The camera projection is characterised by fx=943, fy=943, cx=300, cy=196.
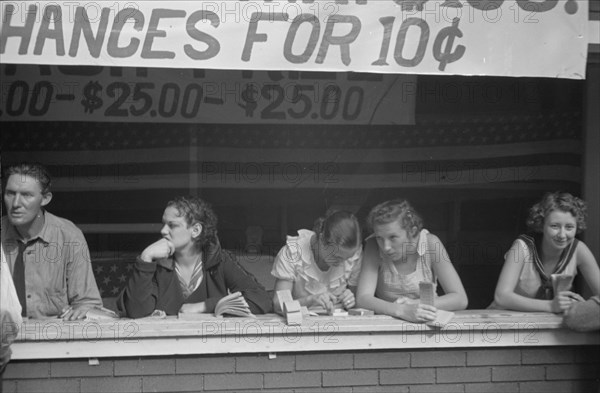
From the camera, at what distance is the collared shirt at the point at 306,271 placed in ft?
17.6

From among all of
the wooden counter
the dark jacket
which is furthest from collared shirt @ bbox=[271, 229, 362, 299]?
the wooden counter

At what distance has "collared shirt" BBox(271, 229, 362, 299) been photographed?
5.37 m

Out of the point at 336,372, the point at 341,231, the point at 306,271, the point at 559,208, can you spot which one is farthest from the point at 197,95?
the point at 559,208

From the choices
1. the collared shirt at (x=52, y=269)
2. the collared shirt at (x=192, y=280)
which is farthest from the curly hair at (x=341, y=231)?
the collared shirt at (x=52, y=269)

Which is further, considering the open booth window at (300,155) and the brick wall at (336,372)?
the open booth window at (300,155)

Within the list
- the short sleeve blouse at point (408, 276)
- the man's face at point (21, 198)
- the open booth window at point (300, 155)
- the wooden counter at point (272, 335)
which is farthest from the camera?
the open booth window at point (300, 155)

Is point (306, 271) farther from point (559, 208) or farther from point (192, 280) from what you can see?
point (559, 208)

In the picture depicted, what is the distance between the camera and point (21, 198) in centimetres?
515

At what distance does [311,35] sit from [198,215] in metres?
1.17

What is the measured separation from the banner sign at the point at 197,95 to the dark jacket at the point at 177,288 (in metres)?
1.63

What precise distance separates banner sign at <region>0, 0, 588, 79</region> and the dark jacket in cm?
110

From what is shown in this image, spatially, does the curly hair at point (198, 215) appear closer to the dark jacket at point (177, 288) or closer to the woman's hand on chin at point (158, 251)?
the dark jacket at point (177, 288)

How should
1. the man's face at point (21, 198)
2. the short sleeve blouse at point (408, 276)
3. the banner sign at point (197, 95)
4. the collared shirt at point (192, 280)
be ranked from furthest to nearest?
1. the banner sign at point (197, 95)
2. the short sleeve blouse at point (408, 276)
3. the collared shirt at point (192, 280)
4. the man's face at point (21, 198)

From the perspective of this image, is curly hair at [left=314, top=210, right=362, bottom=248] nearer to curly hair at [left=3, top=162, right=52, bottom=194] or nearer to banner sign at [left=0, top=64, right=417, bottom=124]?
curly hair at [left=3, top=162, right=52, bottom=194]
